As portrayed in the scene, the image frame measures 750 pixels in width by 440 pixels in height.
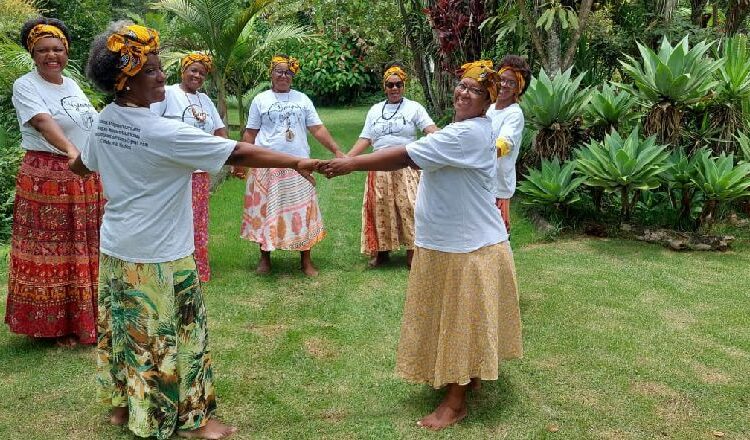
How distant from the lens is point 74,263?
4.42 meters

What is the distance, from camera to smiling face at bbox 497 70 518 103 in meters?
4.78

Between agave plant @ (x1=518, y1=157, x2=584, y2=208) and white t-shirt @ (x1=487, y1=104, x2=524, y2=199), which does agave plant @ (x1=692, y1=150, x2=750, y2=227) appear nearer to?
agave plant @ (x1=518, y1=157, x2=584, y2=208)

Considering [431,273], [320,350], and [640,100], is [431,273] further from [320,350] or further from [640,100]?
[640,100]

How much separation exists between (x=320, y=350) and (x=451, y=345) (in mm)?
1317

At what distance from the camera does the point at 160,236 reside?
3.15 meters

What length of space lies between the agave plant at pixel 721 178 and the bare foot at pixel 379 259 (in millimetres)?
3010

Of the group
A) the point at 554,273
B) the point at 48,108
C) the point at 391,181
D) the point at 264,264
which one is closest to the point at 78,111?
the point at 48,108

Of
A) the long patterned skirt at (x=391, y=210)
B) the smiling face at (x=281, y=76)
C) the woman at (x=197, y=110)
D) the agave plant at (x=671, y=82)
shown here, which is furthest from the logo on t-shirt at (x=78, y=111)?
the agave plant at (x=671, y=82)

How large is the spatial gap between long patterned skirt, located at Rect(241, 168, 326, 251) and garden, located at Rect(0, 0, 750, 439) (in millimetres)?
340

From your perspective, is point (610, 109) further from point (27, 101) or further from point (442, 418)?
point (27, 101)

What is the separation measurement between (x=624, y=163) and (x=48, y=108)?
4.95 metres

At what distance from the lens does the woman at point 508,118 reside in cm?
464

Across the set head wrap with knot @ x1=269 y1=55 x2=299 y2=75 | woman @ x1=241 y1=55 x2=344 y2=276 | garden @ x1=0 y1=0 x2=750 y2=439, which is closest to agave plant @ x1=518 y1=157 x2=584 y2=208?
garden @ x1=0 y1=0 x2=750 y2=439

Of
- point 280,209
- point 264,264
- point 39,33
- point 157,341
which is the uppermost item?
point 39,33
